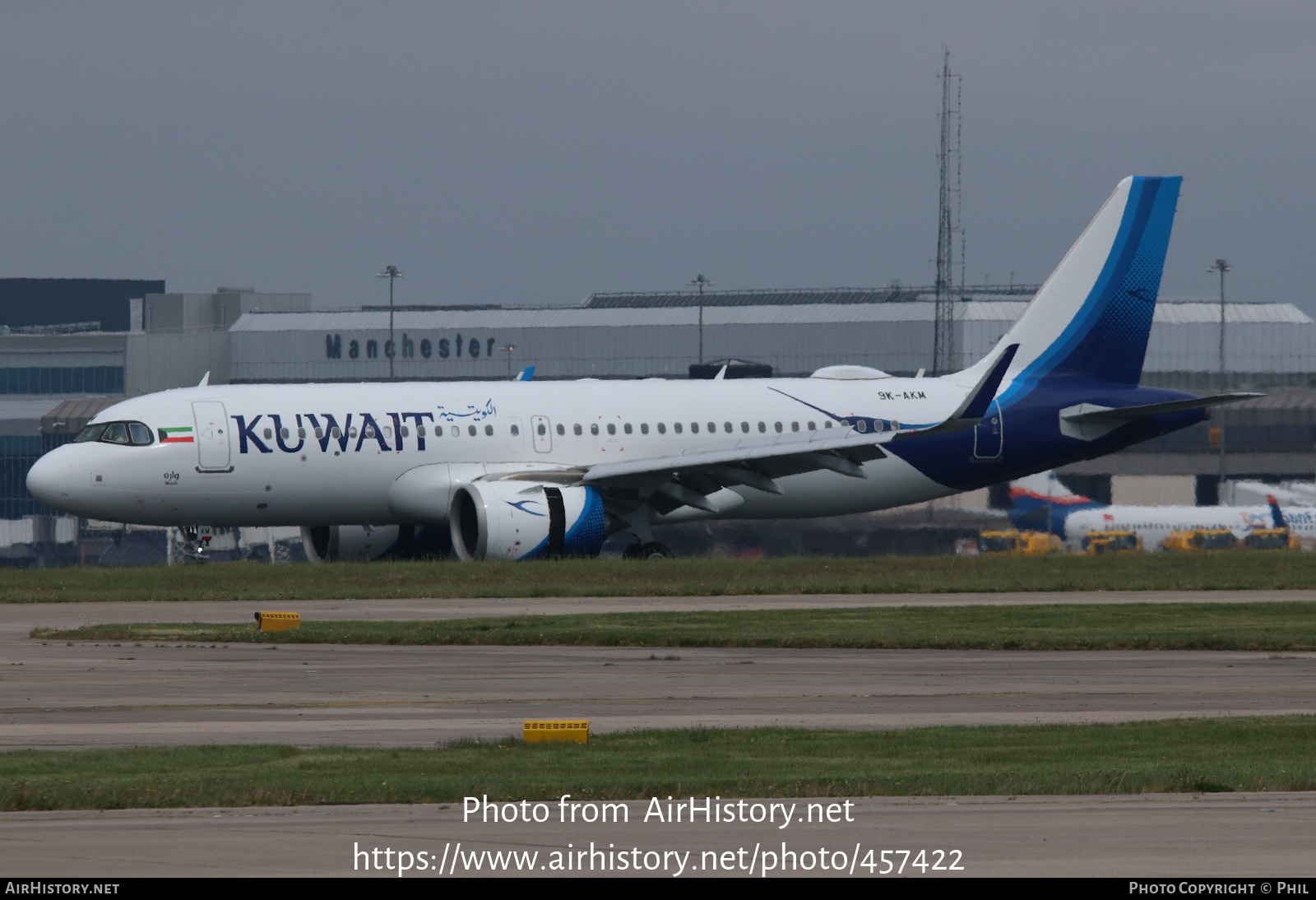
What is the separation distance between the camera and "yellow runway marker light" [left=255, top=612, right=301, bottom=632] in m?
26.3

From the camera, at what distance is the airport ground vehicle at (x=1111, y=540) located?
57.6 m

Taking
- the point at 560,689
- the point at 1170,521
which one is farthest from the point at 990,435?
the point at 560,689

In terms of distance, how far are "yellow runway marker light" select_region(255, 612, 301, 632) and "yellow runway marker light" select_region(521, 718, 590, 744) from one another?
10.9 meters

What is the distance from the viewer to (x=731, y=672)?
21891mm

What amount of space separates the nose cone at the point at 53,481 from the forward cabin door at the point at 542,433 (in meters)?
9.89

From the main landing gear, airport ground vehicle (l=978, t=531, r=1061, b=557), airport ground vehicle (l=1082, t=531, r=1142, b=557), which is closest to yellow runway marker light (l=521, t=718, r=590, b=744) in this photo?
the main landing gear

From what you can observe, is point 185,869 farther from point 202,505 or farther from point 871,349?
point 871,349

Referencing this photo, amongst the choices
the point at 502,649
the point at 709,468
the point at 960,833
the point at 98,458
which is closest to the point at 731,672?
the point at 502,649

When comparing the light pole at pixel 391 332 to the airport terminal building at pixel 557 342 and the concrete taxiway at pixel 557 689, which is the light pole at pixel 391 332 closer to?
the airport terminal building at pixel 557 342

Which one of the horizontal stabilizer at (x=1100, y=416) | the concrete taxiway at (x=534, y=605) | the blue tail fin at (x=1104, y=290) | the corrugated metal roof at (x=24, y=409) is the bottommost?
the concrete taxiway at (x=534, y=605)

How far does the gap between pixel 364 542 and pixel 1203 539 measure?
27610 mm

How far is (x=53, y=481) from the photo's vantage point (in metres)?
39.6

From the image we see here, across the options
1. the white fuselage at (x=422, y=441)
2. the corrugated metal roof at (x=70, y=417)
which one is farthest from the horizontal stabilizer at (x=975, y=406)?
the corrugated metal roof at (x=70, y=417)

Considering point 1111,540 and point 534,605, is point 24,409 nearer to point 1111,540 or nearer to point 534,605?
point 1111,540
